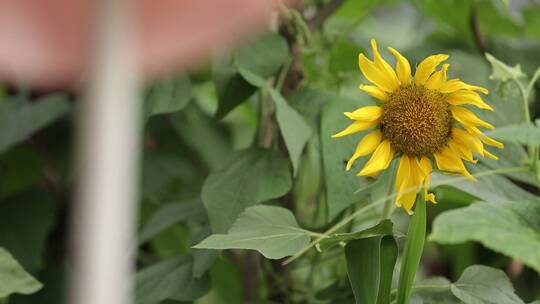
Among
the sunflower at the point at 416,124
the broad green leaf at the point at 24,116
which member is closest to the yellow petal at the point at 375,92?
the sunflower at the point at 416,124

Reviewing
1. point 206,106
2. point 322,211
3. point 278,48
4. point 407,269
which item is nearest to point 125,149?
point 407,269

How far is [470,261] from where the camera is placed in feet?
2.09

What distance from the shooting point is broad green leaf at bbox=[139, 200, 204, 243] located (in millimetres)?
437

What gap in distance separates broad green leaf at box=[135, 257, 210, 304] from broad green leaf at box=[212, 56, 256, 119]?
0.08m

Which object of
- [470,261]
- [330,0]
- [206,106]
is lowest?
[470,261]

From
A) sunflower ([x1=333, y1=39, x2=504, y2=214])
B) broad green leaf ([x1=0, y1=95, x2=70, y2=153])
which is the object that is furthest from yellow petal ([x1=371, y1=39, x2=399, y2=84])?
broad green leaf ([x1=0, y1=95, x2=70, y2=153])

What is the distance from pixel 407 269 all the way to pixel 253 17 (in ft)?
0.56

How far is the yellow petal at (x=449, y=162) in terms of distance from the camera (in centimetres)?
32

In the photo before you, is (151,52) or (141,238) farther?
(141,238)

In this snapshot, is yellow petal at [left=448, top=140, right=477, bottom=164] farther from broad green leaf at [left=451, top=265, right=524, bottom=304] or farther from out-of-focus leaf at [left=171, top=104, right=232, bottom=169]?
out-of-focus leaf at [left=171, top=104, right=232, bottom=169]

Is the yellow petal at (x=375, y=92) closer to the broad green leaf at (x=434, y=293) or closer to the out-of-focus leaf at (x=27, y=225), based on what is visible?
the broad green leaf at (x=434, y=293)

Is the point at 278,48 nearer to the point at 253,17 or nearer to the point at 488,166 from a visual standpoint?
the point at 488,166

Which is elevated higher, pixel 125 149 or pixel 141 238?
pixel 125 149

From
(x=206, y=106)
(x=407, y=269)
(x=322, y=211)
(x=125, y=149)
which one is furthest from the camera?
(x=206, y=106)
